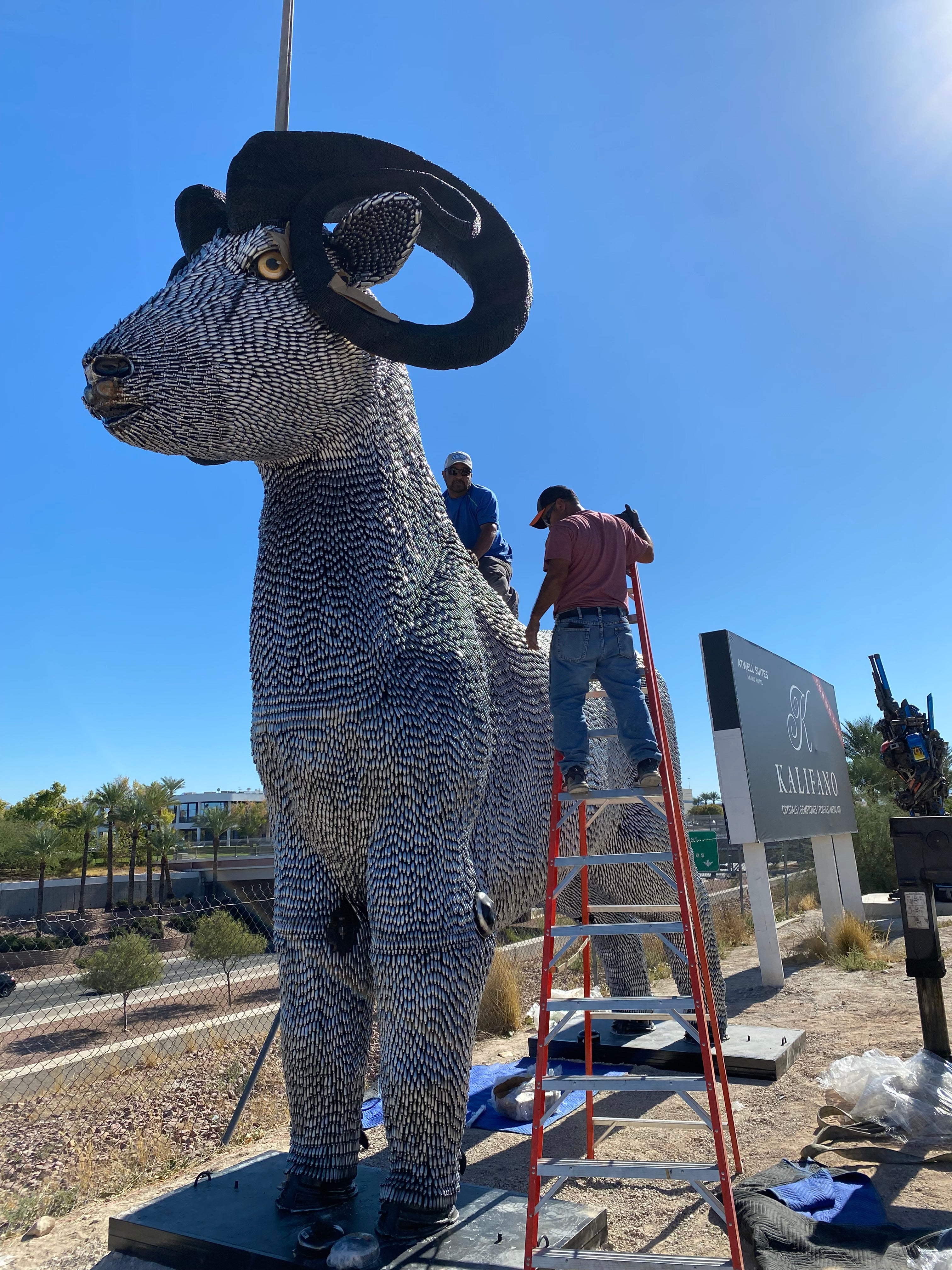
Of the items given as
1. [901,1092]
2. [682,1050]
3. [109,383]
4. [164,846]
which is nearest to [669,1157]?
[682,1050]

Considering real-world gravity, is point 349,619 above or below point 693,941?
above

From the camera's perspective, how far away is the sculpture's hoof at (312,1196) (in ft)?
9.88

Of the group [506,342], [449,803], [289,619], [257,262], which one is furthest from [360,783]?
[257,262]

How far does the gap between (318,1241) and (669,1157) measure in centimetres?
259

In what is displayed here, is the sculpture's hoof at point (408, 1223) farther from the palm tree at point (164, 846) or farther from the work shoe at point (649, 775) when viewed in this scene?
the palm tree at point (164, 846)

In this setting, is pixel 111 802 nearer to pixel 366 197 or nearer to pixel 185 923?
pixel 185 923

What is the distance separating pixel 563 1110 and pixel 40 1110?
4.71 meters

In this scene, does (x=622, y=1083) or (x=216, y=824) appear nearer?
(x=622, y=1083)

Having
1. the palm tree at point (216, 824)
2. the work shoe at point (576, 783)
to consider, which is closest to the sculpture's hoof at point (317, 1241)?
the work shoe at point (576, 783)

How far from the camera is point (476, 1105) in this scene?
5648 millimetres

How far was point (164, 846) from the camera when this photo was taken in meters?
30.3

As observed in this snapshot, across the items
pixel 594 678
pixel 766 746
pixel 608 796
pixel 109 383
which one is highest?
pixel 109 383

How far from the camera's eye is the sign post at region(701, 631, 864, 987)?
34.2 ft

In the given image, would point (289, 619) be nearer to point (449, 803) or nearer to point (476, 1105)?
point (449, 803)
